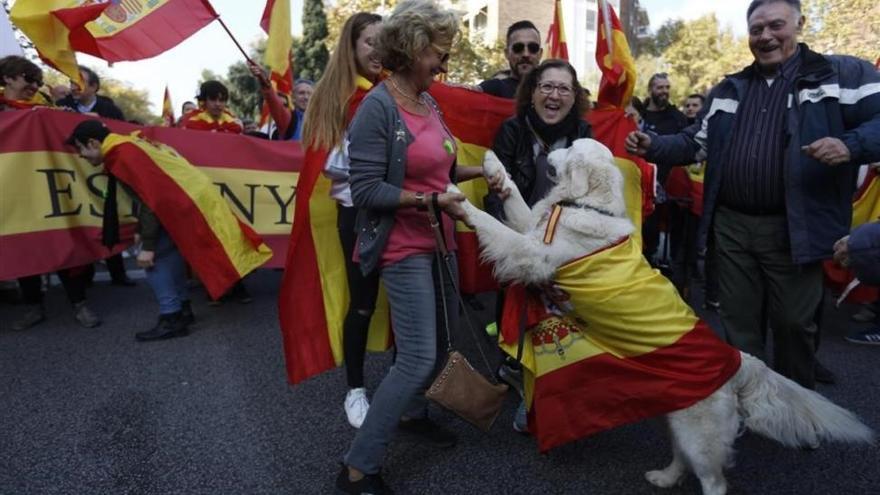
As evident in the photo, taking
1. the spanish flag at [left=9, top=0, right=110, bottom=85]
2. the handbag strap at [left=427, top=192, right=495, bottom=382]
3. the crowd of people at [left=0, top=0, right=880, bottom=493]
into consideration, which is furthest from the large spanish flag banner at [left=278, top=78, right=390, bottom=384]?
the spanish flag at [left=9, top=0, right=110, bottom=85]

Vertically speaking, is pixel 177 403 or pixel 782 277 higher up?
pixel 782 277

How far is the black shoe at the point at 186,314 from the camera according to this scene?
5421 millimetres

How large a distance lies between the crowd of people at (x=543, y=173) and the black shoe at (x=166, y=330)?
2539mm

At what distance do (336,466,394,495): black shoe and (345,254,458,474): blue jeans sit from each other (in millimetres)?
40

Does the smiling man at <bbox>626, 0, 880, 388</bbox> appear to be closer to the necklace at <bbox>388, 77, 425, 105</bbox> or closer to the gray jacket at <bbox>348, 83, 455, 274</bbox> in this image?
the necklace at <bbox>388, 77, 425, 105</bbox>

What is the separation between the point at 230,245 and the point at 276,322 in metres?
0.95

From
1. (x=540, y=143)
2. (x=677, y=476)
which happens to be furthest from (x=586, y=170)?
(x=677, y=476)

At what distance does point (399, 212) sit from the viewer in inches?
102

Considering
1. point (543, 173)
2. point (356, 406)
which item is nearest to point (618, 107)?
point (543, 173)

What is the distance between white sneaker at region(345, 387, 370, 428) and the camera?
11.1ft

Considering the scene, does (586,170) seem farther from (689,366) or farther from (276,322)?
(276,322)

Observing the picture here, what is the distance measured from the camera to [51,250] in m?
5.36

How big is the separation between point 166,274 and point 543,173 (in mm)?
3653

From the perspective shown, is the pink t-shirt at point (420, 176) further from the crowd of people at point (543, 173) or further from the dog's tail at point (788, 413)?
the dog's tail at point (788, 413)
